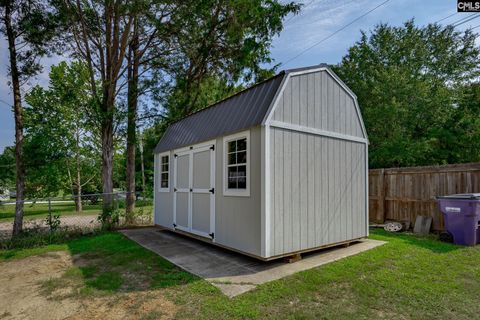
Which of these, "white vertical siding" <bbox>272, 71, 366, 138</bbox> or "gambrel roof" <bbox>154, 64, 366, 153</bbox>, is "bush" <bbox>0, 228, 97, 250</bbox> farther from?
"white vertical siding" <bbox>272, 71, 366, 138</bbox>

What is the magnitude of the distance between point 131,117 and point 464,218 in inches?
342

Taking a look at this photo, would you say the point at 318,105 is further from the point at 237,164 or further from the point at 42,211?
the point at 42,211

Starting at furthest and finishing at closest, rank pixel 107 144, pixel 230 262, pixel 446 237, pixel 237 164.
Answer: pixel 107 144 → pixel 446 237 → pixel 237 164 → pixel 230 262

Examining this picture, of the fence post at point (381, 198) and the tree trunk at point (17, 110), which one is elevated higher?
the tree trunk at point (17, 110)

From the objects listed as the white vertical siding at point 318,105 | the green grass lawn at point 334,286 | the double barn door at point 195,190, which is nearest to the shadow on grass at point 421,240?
the green grass lawn at point 334,286

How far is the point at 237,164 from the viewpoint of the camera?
4.53 m

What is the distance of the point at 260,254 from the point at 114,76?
7143mm

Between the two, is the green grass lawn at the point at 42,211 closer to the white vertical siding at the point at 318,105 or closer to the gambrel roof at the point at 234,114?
the gambrel roof at the point at 234,114

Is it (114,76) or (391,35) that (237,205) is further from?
(391,35)

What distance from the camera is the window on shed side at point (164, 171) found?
23.3ft

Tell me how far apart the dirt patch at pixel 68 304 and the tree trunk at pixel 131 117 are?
473 centimetres

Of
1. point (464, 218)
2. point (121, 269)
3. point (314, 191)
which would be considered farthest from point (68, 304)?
point (464, 218)

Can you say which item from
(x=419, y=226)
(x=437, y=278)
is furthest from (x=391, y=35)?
(x=437, y=278)

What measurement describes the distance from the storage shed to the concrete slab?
0.65 feet
